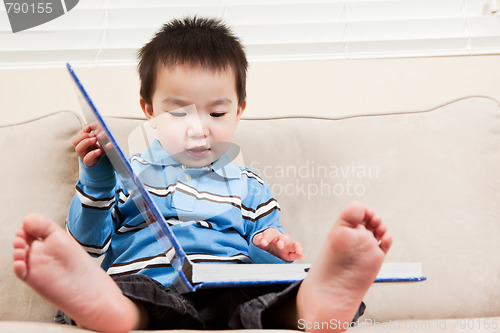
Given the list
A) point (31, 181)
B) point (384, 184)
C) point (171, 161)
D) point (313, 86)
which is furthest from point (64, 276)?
point (313, 86)

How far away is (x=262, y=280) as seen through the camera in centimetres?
58

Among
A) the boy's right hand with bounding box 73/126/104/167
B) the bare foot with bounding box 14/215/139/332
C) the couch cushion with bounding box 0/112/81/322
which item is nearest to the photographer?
the bare foot with bounding box 14/215/139/332

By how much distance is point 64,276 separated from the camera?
1.70 ft

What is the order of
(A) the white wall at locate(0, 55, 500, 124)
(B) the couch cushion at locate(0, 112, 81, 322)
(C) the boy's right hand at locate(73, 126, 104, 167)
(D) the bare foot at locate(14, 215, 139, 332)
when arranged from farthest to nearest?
(A) the white wall at locate(0, 55, 500, 124)
(B) the couch cushion at locate(0, 112, 81, 322)
(C) the boy's right hand at locate(73, 126, 104, 167)
(D) the bare foot at locate(14, 215, 139, 332)

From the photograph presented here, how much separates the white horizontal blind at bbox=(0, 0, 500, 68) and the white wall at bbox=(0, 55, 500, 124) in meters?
0.05

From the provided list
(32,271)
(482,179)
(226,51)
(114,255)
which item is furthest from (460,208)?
(32,271)

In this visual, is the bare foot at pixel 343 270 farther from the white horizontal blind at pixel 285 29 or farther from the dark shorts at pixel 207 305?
the white horizontal blind at pixel 285 29

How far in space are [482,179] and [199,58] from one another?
2.04 ft

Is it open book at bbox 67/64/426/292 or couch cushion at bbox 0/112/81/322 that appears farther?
couch cushion at bbox 0/112/81/322

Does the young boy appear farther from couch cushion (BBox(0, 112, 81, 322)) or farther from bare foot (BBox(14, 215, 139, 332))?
couch cushion (BBox(0, 112, 81, 322))

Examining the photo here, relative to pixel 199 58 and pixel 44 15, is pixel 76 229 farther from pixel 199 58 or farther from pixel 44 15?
pixel 44 15

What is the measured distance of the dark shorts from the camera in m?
0.60

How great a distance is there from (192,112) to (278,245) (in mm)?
312

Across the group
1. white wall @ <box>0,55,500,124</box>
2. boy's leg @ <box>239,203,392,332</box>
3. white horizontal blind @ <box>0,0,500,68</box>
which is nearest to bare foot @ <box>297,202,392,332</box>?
boy's leg @ <box>239,203,392,332</box>
